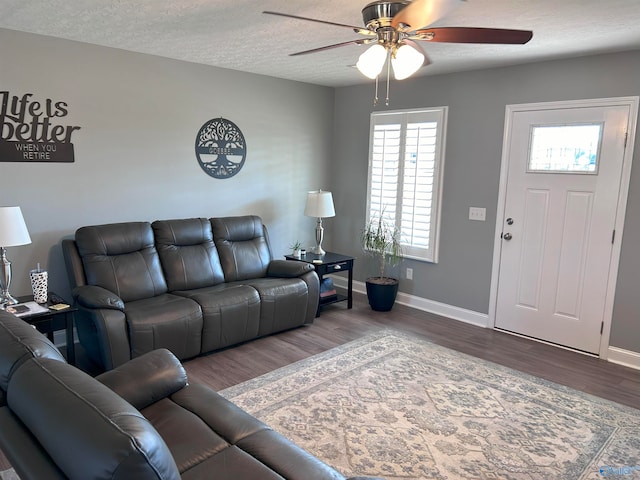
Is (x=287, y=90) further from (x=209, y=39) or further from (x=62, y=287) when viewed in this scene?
(x=62, y=287)

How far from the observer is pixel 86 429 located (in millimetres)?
1155

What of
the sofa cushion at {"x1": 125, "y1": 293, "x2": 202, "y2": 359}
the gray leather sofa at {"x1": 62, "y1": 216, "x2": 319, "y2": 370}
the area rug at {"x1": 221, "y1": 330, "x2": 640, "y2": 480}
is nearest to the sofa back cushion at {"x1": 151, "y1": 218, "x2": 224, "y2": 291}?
the gray leather sofa at {"x1": 62, "y1": 216, "x2": 319, "y2": 370}

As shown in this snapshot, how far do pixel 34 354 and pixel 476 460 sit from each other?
2.22 m

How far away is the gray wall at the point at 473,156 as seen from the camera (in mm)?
3754

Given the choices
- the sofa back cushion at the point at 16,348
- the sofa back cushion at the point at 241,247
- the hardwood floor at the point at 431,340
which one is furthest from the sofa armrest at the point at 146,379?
the sofa back cushion at the point at 241,247

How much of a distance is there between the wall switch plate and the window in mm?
363

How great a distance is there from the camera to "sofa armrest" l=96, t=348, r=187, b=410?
2070mm

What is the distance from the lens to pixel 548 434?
2814mm

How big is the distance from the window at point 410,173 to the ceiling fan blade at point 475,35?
257 cm

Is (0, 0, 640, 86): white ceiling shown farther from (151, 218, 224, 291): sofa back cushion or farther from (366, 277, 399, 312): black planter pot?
(366, 277, 399, 312): black planter pot

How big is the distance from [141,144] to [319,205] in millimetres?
1890

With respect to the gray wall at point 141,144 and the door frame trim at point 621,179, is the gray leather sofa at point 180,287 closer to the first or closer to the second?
the gray wall at point 141,144

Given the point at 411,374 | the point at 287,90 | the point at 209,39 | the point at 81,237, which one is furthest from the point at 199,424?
the point at 287,90

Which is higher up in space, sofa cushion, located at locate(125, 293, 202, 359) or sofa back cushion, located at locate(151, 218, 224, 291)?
sofa back cushion, located at locate(151, 218, 224, 291)
